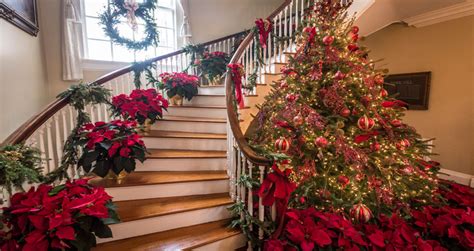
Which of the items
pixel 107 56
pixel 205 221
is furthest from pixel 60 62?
pixel 205 221

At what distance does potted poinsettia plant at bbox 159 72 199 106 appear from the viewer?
127 inches

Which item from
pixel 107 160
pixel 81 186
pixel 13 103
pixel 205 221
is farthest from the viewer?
pixel 13 103

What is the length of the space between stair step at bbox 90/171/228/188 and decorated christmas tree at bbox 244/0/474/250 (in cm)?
55

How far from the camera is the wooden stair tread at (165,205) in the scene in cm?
179

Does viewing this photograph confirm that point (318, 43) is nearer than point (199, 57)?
Yes

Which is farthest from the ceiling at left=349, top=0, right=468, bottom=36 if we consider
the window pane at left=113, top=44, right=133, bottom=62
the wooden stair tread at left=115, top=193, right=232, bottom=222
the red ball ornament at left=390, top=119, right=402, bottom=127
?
the window pane at left=113, top=44, right=133, bottom=62

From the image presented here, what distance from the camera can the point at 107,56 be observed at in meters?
4.05

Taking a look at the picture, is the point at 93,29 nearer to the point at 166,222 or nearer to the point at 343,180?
the point at 166,222

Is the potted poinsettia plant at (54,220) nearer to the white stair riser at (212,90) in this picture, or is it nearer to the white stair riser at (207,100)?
the white stair riser at (207,100)

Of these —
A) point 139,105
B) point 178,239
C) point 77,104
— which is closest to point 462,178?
point 178,239

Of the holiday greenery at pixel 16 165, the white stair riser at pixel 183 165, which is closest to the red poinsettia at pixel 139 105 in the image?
the white stair riser at pixel 183 165

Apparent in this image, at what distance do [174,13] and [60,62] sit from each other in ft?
7.20

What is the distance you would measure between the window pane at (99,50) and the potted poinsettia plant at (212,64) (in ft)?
5.30

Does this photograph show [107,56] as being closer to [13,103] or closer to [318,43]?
[13,103]
